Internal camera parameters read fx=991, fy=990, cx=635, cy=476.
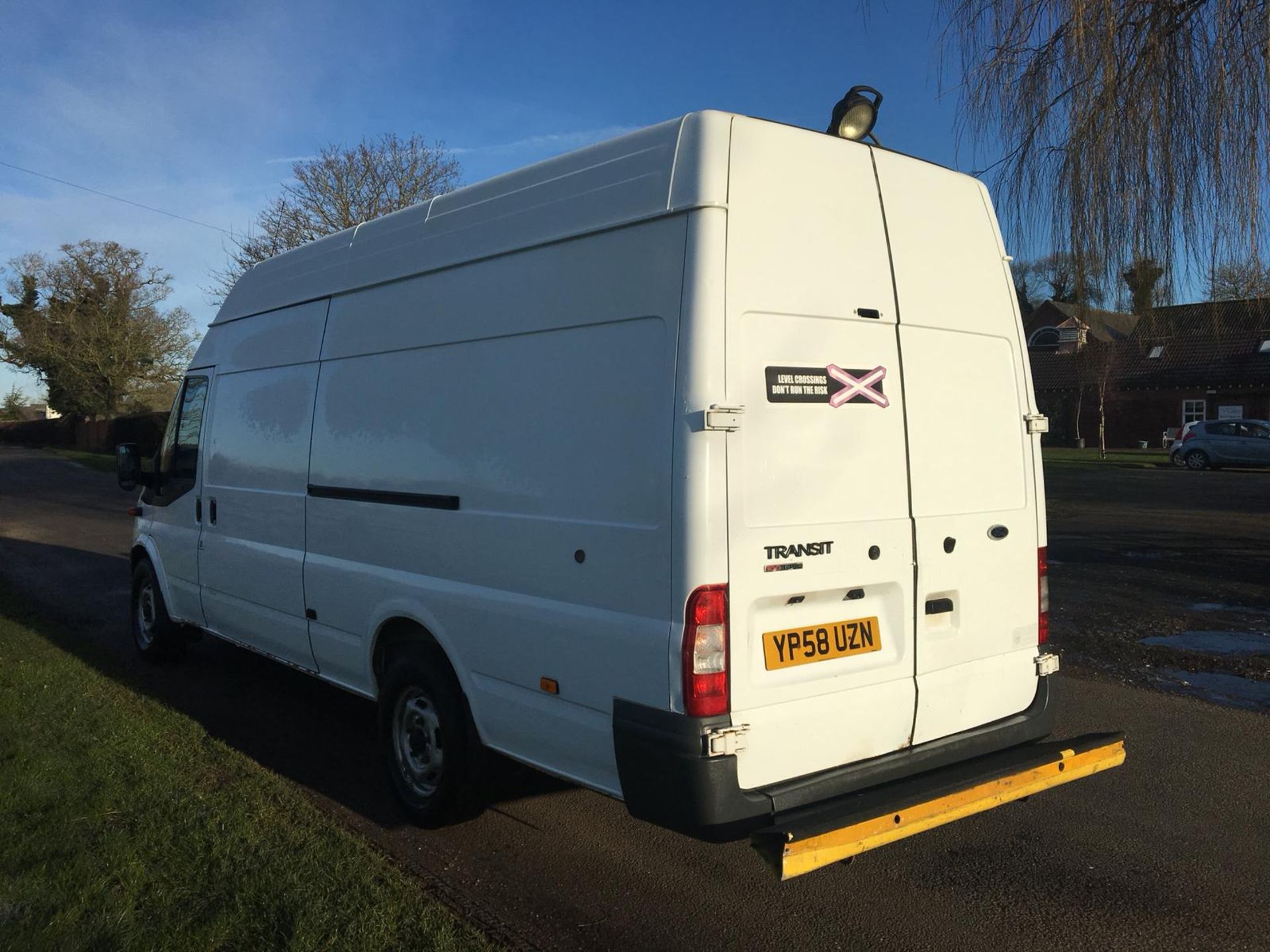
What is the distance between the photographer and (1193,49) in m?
5.99

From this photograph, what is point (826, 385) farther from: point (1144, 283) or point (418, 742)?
point (1144, 283)

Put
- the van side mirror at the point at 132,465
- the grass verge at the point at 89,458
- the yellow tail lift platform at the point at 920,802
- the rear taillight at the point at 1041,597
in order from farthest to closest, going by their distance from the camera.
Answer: the grass verge at the point at 89,458 < the van side mirror at the point at 132,465 < the rear taillight at the point at 1041,597 < the yellow tail lift platform at the point at 920,802

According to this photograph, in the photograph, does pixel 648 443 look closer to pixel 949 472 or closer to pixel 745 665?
pixel 745 665

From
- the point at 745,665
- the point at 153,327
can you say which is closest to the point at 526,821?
the point at 745,665

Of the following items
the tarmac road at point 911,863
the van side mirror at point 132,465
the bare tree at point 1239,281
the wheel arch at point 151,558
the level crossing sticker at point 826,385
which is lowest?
the tarmac road at point 911,863

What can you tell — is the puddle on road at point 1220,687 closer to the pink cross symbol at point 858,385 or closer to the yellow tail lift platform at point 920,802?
the yellow tail lift platform at point 920,802

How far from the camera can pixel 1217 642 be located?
7645 mm

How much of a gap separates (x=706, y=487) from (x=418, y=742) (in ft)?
7.30

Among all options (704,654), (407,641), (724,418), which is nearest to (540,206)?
(724,418)

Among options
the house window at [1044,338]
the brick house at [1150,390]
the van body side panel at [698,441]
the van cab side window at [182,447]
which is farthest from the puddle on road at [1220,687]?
the house window at [1044,338]

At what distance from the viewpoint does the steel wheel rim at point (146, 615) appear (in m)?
7.52

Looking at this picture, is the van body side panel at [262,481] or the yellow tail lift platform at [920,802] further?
the van body side panel at [262,481]

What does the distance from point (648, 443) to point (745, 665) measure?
2.65ft

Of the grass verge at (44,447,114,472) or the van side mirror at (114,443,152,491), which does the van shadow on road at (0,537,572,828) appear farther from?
the grass verge at (44,447,114,472)
